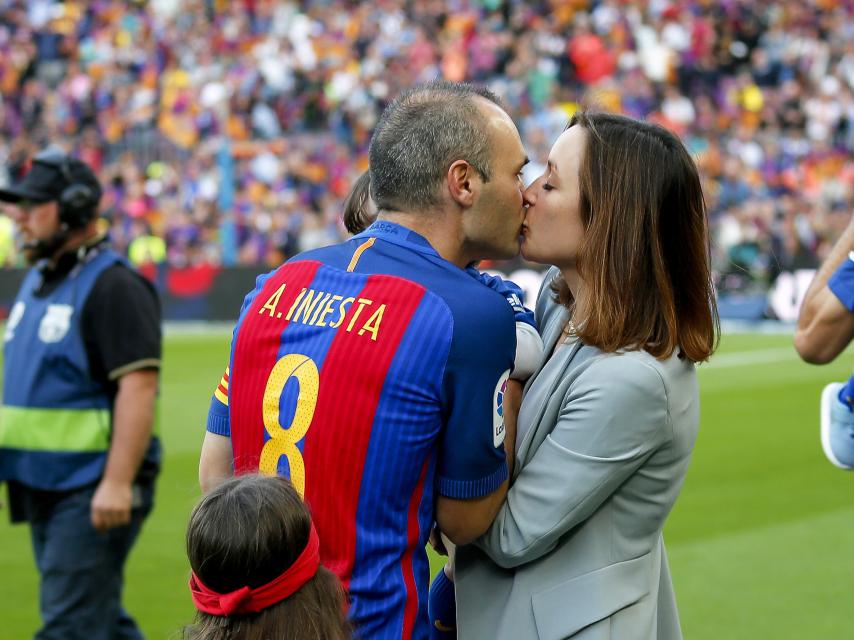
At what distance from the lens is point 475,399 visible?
235 centimetres

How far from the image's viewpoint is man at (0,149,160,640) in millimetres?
4496

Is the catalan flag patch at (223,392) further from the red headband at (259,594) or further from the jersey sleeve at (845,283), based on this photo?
the jersey sleeve at (845,283)

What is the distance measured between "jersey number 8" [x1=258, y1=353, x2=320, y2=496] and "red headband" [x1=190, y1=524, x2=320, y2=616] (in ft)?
0.64

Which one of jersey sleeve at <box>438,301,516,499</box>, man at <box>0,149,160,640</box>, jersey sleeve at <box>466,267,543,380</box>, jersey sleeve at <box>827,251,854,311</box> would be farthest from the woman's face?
man at <box>0,149,160,640</box>

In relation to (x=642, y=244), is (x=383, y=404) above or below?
below

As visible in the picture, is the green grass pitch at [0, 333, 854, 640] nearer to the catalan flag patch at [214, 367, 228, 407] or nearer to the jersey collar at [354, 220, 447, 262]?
the catalan flag patch at [214, 367, 228, 407]

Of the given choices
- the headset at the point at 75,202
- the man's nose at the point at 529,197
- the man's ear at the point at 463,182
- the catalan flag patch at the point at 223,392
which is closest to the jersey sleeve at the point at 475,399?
the man's ear at the point at 463,182

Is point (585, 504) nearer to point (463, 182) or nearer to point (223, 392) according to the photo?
point (463, 182)

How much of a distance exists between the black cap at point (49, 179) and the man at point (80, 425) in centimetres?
14

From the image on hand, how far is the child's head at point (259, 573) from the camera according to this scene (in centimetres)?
223

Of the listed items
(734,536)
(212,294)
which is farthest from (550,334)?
(212,294)

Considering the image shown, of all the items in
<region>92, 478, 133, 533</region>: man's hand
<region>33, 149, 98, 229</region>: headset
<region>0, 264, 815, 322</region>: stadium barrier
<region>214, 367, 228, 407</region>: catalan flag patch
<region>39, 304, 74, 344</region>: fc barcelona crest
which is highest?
<region>214, 367, 228, 407</region>: catalan flag patch

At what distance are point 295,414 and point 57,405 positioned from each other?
2.45 metres

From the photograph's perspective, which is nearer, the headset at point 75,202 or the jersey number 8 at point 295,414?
the jersey number 8 at point 295,414
